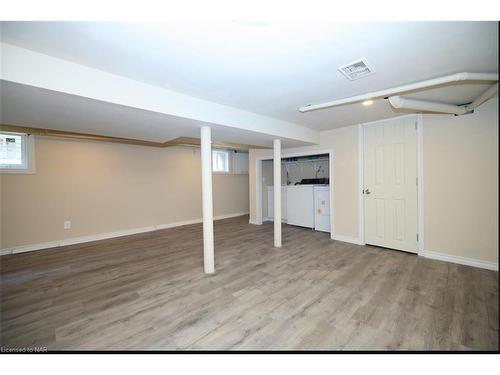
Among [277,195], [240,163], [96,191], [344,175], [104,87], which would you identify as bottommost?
[277,195]

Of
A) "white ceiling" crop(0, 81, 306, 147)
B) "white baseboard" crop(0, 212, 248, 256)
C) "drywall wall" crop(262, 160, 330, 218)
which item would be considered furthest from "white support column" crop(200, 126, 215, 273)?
"drywall wall" crop(262, 160, 330, 218)

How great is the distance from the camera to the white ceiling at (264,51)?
1350 millimetres

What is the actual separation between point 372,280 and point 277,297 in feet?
4.03

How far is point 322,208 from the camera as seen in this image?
478 centimetres

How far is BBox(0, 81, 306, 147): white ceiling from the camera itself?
180 cm

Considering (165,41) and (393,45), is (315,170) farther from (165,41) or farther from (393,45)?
(165,41)

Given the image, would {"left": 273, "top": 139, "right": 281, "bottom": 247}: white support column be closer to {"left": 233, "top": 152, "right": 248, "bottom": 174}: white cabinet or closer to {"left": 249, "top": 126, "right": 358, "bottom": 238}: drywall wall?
{"left": 249, "top": 126, "right": 358, "bottom": 238}: drywall wall

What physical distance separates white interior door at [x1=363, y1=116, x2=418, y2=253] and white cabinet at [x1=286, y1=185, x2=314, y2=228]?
1.35 metres

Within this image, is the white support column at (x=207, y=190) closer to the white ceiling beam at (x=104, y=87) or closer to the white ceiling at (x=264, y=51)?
the white ceiling beam at (x=104, y=87)

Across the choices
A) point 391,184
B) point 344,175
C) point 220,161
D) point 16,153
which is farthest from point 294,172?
point 16,153

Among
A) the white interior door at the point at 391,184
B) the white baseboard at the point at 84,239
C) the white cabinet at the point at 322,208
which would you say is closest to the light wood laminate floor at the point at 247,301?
the white baseboard at the point at 84,239

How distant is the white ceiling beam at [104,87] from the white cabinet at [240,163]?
421 cm

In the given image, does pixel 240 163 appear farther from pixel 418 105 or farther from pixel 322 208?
pixel 418 105

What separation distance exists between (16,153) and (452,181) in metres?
6.39
